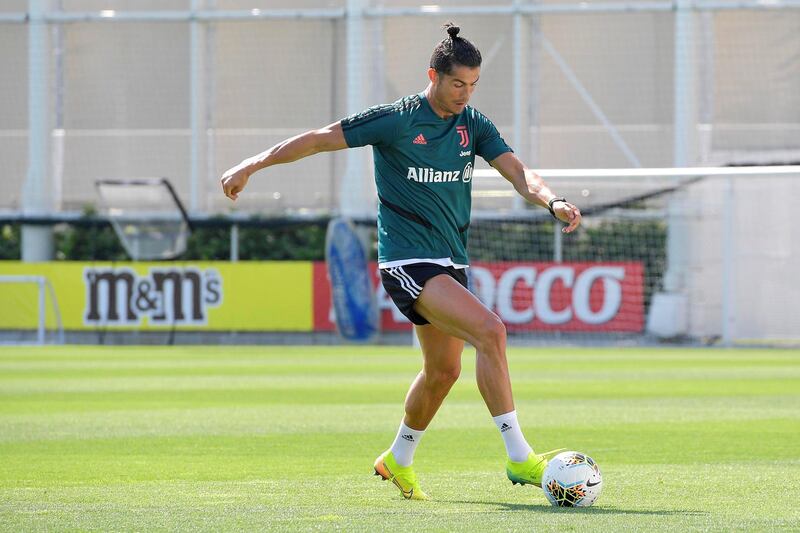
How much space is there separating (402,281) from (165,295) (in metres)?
21.0

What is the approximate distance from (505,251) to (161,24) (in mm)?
10354

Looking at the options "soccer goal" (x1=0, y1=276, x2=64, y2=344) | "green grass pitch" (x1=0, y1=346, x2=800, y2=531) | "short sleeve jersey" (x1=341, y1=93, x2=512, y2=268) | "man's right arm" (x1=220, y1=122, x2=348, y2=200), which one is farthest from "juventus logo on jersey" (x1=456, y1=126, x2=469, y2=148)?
"soccer goal" (x1=0, y1=276, x2=64, y2=344)

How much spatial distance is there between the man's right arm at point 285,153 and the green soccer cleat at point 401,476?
1.52 metres

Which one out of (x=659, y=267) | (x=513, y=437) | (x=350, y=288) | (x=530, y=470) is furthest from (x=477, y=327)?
(x=659, y=267)

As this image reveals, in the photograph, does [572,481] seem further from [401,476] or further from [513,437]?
[401,476]

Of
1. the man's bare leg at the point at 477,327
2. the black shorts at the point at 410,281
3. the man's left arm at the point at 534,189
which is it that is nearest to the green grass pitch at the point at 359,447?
the man's bare leg at the point at 477,327

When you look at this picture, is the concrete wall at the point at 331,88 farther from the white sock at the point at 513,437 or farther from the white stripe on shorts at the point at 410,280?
the white sock at the point at 513,437

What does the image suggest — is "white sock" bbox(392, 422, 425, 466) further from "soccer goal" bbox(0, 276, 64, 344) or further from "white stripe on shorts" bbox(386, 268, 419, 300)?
"soccer goal" bbox(0, 276, 64, 344)

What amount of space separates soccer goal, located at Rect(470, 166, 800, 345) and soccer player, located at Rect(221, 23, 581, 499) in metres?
18.8

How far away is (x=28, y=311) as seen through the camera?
1073 inches

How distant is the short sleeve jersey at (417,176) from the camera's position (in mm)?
6805

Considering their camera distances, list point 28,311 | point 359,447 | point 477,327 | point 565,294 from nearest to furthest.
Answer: point 477,327, point 359,447, point 565,294, point 28,311

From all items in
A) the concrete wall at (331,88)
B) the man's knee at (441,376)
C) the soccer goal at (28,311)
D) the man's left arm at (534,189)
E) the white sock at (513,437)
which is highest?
the concrete wall at (331,88)

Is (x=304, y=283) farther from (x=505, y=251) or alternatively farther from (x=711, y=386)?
(x=711, y=386)
